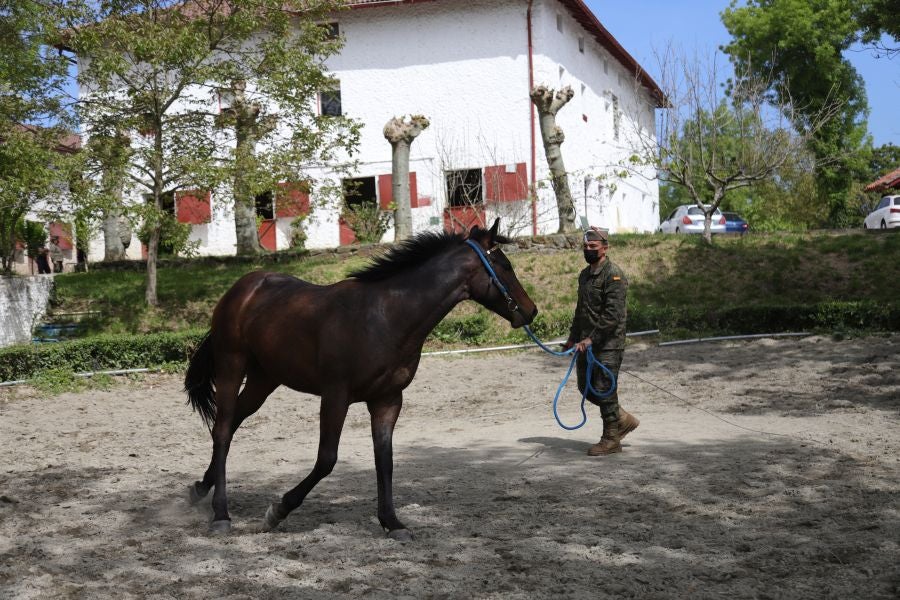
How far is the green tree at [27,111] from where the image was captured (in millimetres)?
18266

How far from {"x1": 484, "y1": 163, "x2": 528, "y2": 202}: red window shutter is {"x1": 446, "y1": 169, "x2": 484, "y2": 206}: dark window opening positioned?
332 millimetres

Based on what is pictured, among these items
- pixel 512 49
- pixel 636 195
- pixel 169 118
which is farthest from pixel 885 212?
pixel 169 118

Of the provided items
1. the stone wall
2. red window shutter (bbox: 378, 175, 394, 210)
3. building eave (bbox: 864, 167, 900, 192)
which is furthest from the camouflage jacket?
building eave (bbox: 864, 167, 900, 192)

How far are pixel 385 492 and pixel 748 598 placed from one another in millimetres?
2425

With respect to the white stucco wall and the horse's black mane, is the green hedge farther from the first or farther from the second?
the white stucco wall

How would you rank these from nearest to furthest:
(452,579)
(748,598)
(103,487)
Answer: (748,598) < (452,579) < (103,487)

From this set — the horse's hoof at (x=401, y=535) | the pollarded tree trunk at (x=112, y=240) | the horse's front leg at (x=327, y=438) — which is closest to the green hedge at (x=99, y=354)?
the horse's front leg at (x=327, y=438)

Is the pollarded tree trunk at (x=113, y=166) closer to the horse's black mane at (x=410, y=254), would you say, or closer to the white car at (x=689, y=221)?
the horse's black mane at (x=410, y=254)

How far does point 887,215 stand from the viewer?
3066 centimetres

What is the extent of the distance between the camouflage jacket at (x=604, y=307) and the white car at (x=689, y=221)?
25655mm

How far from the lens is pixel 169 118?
20516 millimetres

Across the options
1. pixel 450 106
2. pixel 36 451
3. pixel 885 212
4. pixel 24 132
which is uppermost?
pixel 450 106

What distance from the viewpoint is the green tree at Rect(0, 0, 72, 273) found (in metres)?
18.3

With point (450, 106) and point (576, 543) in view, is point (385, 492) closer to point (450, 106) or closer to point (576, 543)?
point (576, 543)
